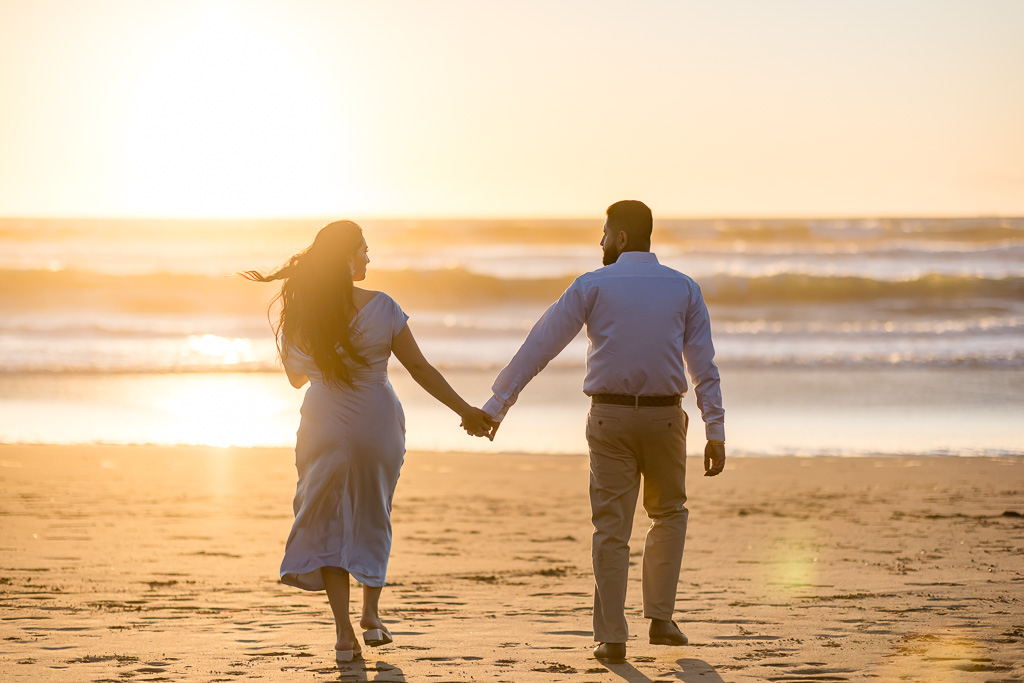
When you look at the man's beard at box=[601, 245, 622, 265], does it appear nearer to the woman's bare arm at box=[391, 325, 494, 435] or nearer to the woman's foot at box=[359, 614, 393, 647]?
the woman's bare arm at box=[391, 325, 494, 435]

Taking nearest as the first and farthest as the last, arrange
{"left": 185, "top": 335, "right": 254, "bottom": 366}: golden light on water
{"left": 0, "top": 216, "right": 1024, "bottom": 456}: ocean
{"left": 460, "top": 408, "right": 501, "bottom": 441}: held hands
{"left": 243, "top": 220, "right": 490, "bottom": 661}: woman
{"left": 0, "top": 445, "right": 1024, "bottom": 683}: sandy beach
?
{"left": 0, "top": 445, "right": 1024, "bottom": 683}: sandy beach, {"left": 243, "top": 220, "right": 490, "bottom": 661}: woman, {"left": 460, "top": 408, "right": 501, "bottom": 441}: held hands, {"left": 0, "top": 216, "right": 1024, "bottom": 456}: ocean, {"left": 185, "top": 335, "right": 254, "bottom": 366}: golden light on water

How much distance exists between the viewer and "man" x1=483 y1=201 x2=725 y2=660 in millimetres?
4309

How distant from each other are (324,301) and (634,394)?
126cm

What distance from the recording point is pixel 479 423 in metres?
4.71

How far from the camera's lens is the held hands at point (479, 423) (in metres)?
4.67

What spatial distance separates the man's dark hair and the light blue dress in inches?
37.1

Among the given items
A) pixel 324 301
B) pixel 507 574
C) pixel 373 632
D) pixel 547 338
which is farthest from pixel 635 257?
pixel 507 574

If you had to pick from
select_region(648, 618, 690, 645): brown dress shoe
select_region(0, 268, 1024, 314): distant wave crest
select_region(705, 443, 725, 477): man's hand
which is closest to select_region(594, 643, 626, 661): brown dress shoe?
select_region(648, 618, 690, 645): brown dress shoe

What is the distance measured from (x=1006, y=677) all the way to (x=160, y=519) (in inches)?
215

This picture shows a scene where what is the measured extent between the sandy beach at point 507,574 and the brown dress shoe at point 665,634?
45 millimetres

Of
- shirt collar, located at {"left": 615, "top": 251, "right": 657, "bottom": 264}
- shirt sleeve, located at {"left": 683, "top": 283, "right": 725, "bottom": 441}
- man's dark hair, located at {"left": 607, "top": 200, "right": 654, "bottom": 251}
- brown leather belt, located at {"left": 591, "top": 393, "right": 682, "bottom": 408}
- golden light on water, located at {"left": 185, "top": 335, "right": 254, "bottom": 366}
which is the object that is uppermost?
man's dark hair, located at {"left": 607, "top": 200, "right": 654, "bottom": 251}

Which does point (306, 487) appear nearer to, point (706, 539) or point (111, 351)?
point (706, 539)

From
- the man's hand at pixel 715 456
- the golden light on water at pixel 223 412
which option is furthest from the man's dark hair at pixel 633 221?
the golden light on water at pixel 223 412

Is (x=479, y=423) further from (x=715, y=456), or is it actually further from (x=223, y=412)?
(x=223, y=412)
